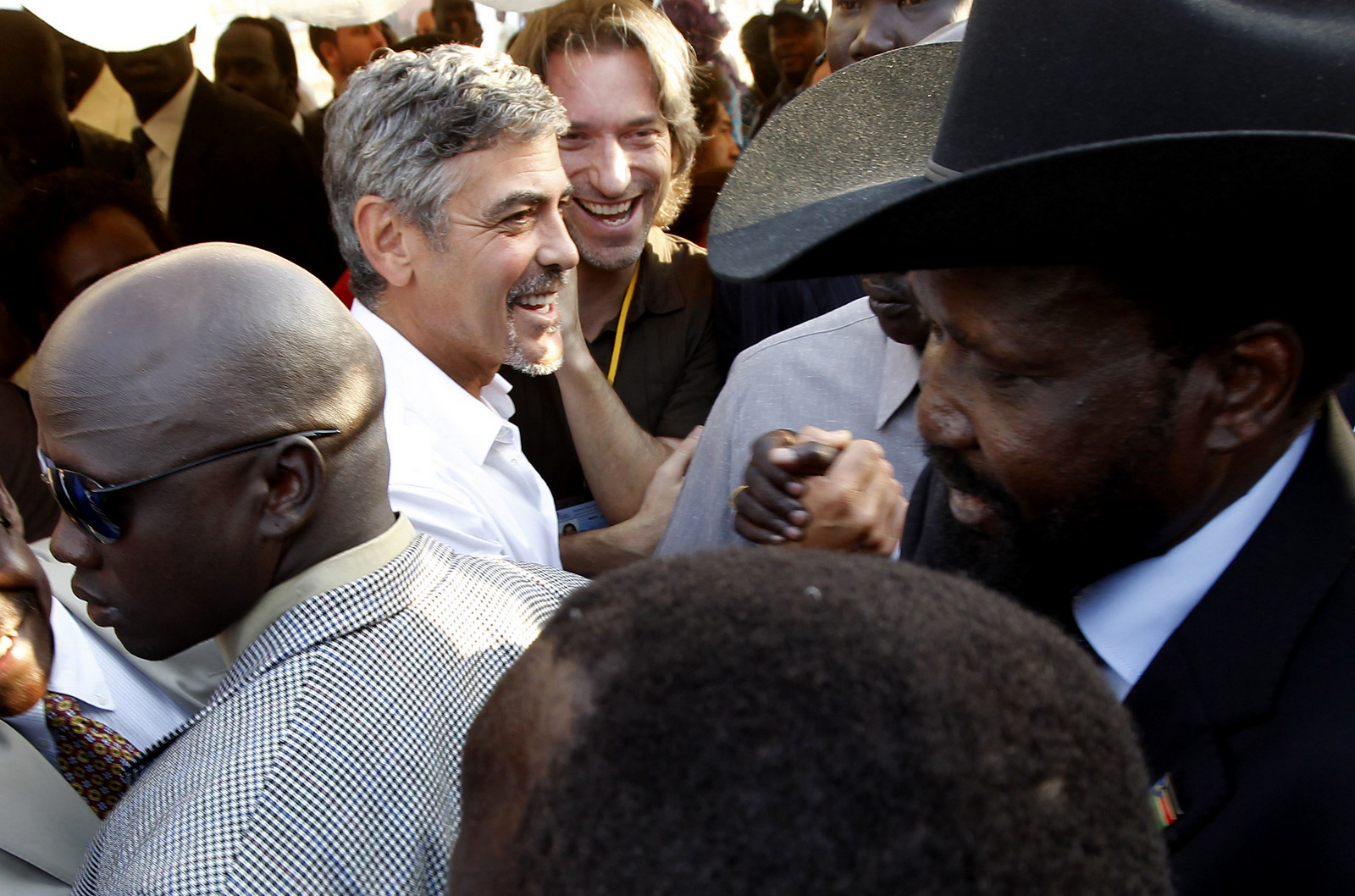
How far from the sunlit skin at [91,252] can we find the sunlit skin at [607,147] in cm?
142

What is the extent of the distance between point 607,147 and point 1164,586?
8.09 feet

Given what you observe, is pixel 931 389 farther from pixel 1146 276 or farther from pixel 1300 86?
pixel 1300 86

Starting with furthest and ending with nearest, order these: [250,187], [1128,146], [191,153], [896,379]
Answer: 1. [191,153]
2. [250,187]
3. [896,379]
4. [1128,146]

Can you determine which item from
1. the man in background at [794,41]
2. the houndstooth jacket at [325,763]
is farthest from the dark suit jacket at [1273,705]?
the man in background at [794,41]

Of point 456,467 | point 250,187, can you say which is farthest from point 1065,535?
point 250,187

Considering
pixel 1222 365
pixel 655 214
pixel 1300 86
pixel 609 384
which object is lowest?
pixel 609 384

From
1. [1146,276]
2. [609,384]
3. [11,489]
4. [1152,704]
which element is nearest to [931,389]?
[1146,276]

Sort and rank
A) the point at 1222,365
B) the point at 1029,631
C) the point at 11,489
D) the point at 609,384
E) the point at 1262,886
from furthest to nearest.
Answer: the point at 609,384 < the point at 11,489 < the point at 1222,365 < the point at 1262,886 < the point at 1029,631

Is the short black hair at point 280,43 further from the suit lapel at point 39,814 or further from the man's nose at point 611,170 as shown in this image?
the suit lapel at point 39,814

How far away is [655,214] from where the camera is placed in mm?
3572

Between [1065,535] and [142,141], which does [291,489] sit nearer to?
[1065,535]

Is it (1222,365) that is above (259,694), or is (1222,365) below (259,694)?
above

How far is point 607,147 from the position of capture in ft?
11.0

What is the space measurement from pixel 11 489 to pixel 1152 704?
2.89m
